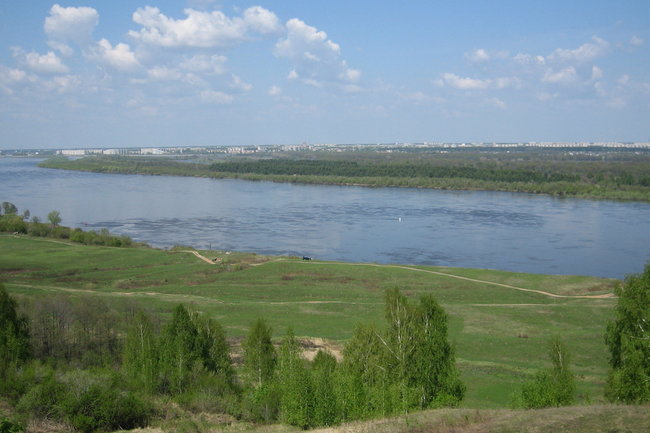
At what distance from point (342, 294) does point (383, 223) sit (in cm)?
3097

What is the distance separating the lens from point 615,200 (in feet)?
309

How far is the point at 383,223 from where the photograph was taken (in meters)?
69.2

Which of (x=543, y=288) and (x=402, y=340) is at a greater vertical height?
(x=402, y=340)

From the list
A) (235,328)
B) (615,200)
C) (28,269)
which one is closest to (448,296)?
(235,328)

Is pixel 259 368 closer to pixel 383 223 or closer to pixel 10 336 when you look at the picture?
pixel 10 336

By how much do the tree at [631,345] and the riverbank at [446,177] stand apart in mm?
84358

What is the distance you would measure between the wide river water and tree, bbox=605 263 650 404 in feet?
98.1

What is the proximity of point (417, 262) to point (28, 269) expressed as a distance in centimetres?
3021

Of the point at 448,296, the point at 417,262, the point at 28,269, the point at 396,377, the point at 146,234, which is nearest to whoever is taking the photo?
the point at 396,377

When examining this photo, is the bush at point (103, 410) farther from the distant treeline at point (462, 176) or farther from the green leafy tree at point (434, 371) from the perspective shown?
the distant treeline at point (462, 176)

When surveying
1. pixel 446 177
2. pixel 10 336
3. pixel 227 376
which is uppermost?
pixel 446 177

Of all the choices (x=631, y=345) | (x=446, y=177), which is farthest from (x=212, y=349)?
(x=446, y=177)

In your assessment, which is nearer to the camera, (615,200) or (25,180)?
(615,200)

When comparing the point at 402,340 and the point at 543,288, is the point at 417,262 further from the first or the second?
the point at 402,340
